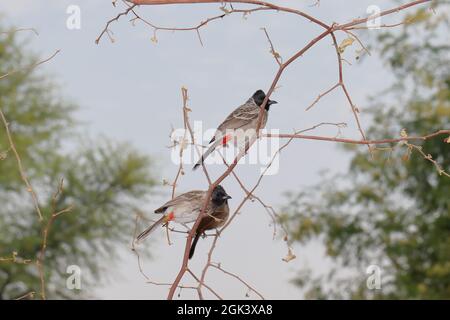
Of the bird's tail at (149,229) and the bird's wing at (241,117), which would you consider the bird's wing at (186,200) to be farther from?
the bird's wing at (241,117)

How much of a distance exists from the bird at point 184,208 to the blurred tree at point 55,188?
6.74m

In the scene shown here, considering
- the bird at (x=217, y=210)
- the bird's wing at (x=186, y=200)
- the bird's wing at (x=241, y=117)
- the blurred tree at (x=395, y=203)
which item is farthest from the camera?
the blurred tree at (x=395, y=203)

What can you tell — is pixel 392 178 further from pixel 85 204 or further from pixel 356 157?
pixel 85 204

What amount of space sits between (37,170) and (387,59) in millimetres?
3872

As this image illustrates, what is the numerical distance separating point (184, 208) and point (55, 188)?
7319 mm

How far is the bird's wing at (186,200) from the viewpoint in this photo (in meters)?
0.91

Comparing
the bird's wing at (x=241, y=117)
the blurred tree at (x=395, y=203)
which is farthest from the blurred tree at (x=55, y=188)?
the bird's wing at (x=241, y=117)

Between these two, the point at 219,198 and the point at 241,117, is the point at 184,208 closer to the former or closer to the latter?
the point at 219,198

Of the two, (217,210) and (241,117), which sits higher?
(241,117)

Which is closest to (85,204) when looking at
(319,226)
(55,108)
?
(55,108)

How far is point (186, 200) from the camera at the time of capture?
958 millimetres

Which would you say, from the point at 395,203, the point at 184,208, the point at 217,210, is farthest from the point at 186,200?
the point at 395,203

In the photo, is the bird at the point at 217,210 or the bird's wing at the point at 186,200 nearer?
the bird's wing at the point at 186,200

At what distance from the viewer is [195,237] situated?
3.05 ft
